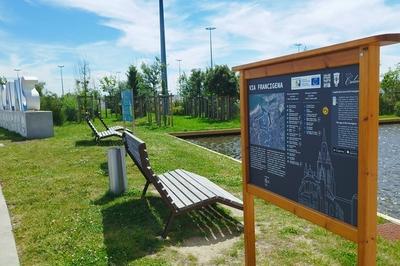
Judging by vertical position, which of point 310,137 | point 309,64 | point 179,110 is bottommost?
point 179,110

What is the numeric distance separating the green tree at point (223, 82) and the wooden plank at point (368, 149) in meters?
28.4

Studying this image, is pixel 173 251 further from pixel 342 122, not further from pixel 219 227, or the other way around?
pixel 342 122

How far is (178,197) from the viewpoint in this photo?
4.78 meters

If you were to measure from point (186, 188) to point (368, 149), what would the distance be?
10.8 feet

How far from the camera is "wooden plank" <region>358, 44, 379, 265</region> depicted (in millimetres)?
2121

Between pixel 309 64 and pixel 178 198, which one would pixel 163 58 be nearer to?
pixel 178 198

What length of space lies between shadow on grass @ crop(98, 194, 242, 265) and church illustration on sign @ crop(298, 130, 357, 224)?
1.90 metres

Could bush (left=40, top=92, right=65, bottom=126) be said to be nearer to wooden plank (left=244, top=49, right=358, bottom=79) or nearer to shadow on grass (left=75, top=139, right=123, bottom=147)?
shadow on grass (left=75, top=139, right=123, bottom=147)

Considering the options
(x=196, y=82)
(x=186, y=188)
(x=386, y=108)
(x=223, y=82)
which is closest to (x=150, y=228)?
(x=186, y=188)

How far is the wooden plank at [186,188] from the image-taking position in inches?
183

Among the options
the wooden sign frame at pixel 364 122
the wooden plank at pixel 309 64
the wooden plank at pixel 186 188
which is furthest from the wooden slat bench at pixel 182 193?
the wooden sign frame at pixel 364 122

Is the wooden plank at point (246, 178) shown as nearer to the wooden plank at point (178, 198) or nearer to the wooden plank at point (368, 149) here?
the wooden plank at point (178, 198)

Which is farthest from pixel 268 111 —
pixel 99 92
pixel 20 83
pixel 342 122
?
pixel 99 92

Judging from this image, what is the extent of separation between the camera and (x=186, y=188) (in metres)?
5.19
